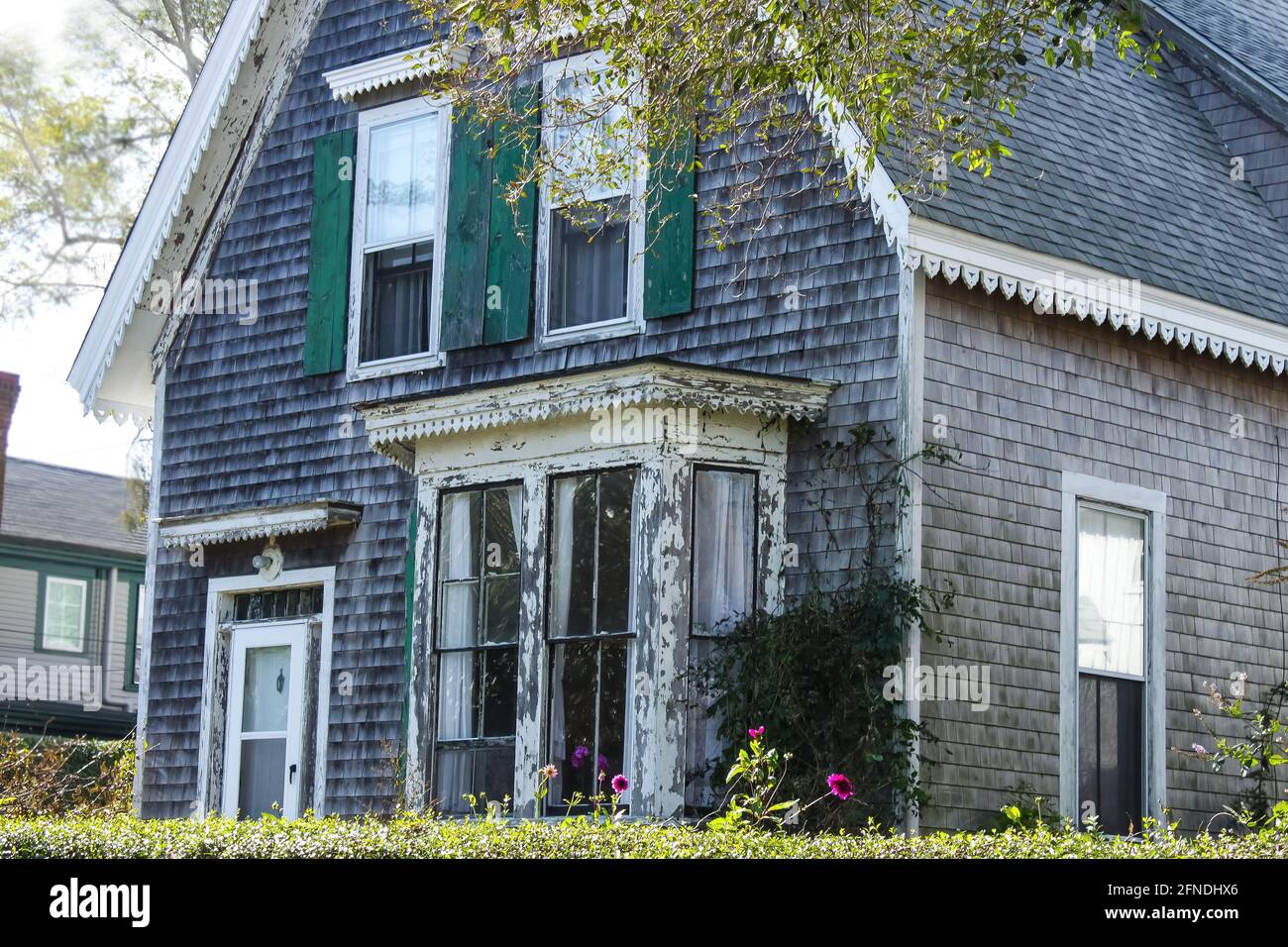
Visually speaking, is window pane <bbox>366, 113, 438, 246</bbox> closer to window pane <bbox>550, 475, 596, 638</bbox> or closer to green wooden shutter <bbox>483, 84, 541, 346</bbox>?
green wooden shutter <bbox>483, 84, 541, 346</bbox>

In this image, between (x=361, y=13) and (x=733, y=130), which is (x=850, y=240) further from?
(x=361, y=13)

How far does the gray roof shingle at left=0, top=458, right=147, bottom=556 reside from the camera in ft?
109

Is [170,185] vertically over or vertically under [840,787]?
over

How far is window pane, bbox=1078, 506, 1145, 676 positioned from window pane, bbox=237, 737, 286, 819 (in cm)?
626

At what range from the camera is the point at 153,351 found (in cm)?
1608

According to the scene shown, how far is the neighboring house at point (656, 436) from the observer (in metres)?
11.3

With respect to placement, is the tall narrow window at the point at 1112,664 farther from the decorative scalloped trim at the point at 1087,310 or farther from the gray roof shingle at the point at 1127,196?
the gray roof shingle at the point at 1127,196

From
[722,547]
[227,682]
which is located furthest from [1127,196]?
[227,682]

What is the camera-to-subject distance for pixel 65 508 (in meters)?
34.7

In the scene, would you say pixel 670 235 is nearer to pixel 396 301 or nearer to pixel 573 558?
pixel 573 558

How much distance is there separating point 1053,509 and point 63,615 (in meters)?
25.4

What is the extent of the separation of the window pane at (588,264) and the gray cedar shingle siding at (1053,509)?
249 cm

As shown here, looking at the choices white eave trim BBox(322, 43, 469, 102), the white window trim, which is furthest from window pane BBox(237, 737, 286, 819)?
the white window trim

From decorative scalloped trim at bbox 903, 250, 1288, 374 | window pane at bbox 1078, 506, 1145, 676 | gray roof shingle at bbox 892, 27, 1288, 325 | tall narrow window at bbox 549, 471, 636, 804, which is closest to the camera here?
decorative scalloped trim at bbox 903, 250, 1288, 374
